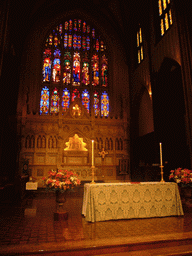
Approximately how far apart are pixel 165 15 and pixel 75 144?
9049 mm

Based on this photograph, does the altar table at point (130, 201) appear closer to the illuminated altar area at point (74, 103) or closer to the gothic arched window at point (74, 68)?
the illuminated altar area at point (74, 103)

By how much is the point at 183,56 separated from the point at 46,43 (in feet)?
36.5

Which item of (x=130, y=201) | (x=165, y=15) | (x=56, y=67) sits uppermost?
(x=165, y=15)

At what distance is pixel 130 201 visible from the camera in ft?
15.1

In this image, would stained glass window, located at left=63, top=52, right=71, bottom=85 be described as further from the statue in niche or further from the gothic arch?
the gothic arch

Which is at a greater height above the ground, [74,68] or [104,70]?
[104,70]

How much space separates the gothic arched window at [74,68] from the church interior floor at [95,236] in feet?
35.0

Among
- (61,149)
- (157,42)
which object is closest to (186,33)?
(157,42)

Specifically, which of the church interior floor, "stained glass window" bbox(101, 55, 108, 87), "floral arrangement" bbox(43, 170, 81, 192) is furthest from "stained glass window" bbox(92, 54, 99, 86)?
the church interior floor

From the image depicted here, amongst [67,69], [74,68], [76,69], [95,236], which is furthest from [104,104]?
[95,236]

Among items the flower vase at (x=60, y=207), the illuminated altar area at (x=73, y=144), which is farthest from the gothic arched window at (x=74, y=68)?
the flower vase at (x=60, y=207)

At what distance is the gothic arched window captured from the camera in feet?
48.5

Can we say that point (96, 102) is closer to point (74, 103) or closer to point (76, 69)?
point (74, 103)

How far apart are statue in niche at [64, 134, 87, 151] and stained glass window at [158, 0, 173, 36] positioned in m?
7.89
